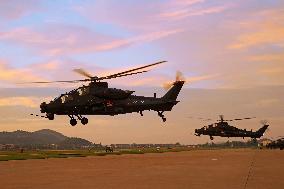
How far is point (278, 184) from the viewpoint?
18375 mm

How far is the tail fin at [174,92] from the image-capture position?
39.9 meters

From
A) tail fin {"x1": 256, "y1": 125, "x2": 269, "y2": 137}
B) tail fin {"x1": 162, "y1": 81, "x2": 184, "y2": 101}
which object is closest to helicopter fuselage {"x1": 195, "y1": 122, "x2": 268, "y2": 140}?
tail fin {"x1": 256, "y1": 125, "x2": 269, "y2": 137}

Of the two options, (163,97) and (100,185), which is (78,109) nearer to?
(163,97)

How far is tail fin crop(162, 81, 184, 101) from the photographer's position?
39859 millimetres

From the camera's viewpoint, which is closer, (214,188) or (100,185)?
(214,188)

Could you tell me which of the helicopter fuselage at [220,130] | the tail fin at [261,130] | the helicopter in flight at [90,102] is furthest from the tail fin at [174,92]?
the tail fin at [261,130]

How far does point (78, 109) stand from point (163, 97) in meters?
9.63

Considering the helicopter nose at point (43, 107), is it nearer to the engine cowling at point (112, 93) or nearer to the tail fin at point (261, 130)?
the engine cowling at point (112, 93)

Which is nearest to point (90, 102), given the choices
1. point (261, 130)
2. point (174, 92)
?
point (174, 92)

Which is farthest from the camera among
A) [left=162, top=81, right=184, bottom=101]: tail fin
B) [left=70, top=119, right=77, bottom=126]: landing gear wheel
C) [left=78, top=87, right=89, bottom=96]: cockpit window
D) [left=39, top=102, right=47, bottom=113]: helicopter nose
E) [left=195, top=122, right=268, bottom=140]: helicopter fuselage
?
[left=195, top=122, right=268, bottom=140]: helicopter fuselage

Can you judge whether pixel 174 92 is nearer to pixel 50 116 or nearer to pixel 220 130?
pixel 50 116

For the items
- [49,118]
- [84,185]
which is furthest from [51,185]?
[49,118]

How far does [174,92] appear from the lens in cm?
4075

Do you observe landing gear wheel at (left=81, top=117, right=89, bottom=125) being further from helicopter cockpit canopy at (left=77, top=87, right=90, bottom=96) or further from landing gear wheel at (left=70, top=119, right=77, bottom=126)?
helicopter cockpit canopy at (left=77, top=87, right=90, bottom=96)
